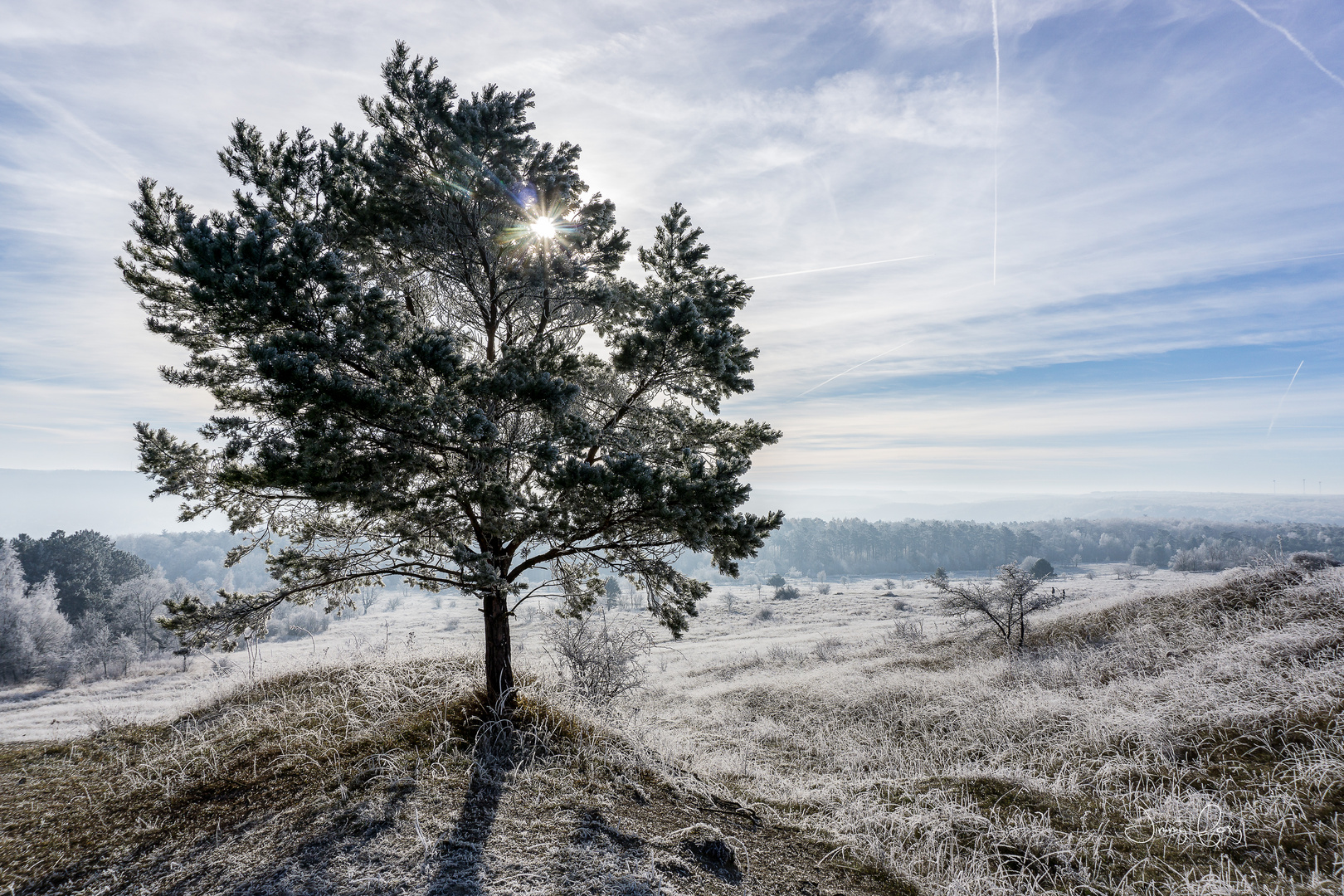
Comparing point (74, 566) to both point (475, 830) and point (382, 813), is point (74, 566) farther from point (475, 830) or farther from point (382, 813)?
point (475, 830)

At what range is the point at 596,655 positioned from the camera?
13734 millimetres

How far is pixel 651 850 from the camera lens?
18.2 feet

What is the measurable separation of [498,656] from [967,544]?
475 ft

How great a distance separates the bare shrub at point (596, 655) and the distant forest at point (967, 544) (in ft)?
407

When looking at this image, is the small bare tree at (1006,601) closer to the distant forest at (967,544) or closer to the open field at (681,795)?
the open field at (681,795)

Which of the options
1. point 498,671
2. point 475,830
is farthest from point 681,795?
point 498,671

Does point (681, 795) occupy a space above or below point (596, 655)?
below

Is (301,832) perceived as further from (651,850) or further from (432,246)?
(432,246)

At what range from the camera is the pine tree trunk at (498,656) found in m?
8.25

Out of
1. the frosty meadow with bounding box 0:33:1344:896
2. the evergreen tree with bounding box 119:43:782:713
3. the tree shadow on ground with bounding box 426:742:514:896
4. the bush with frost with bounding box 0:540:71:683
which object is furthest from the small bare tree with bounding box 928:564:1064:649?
the bush with frost with bounding box 0:540:71:683

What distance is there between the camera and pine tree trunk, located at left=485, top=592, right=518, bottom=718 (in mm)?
8250

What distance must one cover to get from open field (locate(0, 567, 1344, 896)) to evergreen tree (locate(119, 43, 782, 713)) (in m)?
1.74

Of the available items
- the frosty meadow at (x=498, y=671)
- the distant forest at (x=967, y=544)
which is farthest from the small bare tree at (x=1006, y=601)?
the distant forest at (x=967, y=544)

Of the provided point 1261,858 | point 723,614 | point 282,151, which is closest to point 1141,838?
point 1261,858
